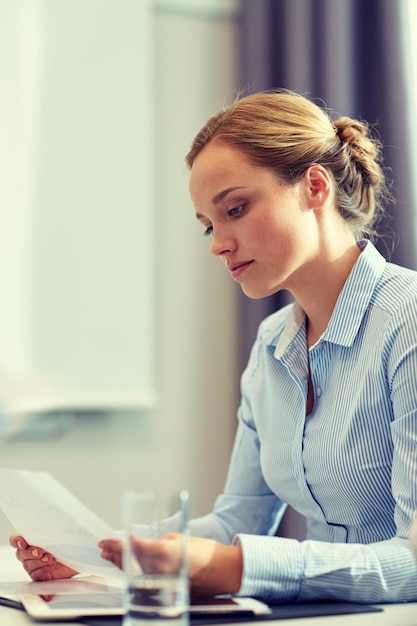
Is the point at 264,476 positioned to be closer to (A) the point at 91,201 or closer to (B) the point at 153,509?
(B) the point at 153,509

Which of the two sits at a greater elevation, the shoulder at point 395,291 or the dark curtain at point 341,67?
the dark curtain at point 341,67

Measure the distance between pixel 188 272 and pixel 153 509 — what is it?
2023 millimetres

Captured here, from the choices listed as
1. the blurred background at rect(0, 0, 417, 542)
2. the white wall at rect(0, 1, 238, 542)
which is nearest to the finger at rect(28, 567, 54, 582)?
the blurred background at rect(0, 0, 417, 542)

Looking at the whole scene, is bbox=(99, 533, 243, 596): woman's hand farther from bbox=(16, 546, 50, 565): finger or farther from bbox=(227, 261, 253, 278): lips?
bbox=(227, 261, 253, 278): lips

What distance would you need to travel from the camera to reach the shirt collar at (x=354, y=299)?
4.42ft

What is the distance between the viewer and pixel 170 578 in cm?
80

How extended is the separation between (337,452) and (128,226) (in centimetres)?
146

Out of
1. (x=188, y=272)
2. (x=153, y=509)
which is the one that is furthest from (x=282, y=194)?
(x=188, y=272)

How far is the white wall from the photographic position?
2.64 m

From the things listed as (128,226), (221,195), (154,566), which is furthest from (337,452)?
(128,226)

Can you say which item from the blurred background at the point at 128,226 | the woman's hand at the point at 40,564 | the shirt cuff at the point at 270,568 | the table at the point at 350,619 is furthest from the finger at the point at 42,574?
the blurred background at the point at 128,226

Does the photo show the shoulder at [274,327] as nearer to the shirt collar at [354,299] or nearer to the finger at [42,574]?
the shirt collar at [354,299]

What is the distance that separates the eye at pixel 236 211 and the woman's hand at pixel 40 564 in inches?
23.7

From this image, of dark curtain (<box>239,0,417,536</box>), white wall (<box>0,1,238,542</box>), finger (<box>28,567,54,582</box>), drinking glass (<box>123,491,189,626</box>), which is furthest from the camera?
white wall (<box>0,1,238,542</box>)
